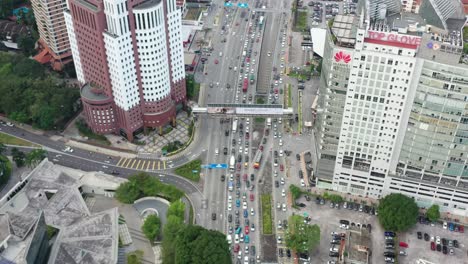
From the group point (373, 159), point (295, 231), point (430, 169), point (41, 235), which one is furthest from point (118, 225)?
point (430, 169)

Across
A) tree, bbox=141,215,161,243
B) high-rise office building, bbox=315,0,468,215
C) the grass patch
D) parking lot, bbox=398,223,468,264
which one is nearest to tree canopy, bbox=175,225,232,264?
tree, bbox=141,215,161,243

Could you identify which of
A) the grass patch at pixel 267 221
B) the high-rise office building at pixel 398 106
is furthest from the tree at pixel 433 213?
the grass patch at pixel 267 221

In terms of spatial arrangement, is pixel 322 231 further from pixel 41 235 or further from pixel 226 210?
pixel 41 235

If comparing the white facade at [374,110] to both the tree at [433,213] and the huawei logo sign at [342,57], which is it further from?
the tree at [433,213]

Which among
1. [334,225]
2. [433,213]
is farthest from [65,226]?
[433,213]

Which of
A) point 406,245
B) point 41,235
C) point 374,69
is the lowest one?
point 406,245
